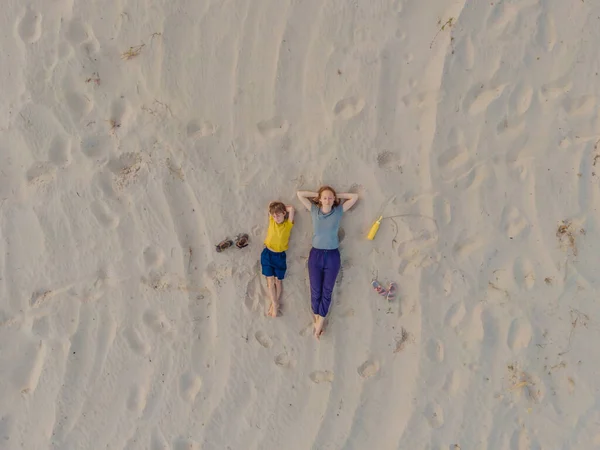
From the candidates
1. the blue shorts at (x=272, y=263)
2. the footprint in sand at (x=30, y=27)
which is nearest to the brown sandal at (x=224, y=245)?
the blue shorts at (x=272, y=263)

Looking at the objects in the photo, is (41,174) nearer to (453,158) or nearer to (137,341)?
(137,341)

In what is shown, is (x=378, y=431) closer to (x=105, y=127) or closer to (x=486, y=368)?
(x=486, y=368)

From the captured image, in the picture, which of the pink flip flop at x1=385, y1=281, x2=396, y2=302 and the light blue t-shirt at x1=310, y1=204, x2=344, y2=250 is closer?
the light blue t-shirt at x1=310, y1=204, x2=344, y2=250

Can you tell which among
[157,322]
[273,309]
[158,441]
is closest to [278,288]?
[273,309]

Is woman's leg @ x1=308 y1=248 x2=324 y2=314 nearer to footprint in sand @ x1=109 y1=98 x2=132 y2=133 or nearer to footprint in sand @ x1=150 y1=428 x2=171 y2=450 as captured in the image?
footprint in sand @ x1=150 y1=428 x2=171 y2=450

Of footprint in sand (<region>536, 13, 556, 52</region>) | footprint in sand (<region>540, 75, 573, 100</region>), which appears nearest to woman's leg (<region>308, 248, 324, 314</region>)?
footprint in sand (<region>540, 75, 573, 100</region>)

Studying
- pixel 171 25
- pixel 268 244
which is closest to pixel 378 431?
pixel 268 244
